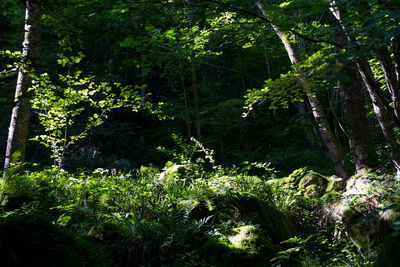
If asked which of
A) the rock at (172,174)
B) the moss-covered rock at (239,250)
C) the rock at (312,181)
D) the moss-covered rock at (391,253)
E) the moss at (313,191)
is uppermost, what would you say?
the rock at (172,174)

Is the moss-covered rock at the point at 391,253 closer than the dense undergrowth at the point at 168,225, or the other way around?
the moss-covered rock at the point at 391,253

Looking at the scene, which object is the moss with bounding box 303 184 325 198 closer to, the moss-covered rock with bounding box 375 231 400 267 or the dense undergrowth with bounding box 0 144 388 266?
the dense undergrowth with bounding box 0 144 388 266

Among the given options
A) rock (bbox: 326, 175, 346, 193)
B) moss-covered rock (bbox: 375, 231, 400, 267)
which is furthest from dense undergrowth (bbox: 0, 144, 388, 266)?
moss-covered rock (bbox: 375, 231, 400, 267)

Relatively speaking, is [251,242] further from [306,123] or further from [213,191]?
[306,123]

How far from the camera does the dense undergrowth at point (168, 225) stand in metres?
2.51

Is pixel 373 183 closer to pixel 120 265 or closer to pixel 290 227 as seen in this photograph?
pixel 290 227

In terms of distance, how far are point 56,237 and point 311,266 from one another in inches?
103

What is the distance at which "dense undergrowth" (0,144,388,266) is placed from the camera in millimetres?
2514

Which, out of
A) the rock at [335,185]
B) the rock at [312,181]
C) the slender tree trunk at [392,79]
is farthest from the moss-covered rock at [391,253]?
the rock at [312,181]

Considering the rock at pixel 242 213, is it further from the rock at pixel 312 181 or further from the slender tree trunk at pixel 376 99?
the rock at pixel 312 181

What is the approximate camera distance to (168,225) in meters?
3.70

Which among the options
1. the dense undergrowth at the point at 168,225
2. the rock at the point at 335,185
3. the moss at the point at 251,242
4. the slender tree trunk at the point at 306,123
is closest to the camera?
the slender tree trunk at the point at 306,123

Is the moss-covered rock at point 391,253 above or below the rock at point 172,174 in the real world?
below

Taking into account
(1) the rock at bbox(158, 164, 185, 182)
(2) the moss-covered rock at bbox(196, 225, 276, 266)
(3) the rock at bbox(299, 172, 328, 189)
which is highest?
(1) the rock at bbox(158, 164, 185, 182)
